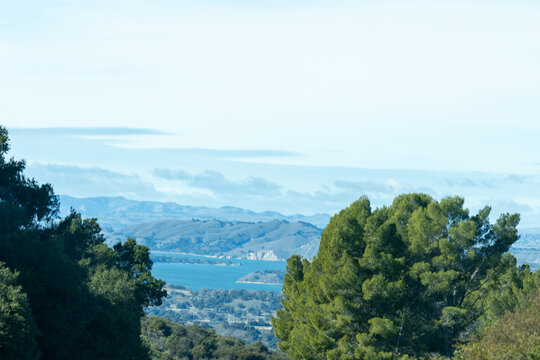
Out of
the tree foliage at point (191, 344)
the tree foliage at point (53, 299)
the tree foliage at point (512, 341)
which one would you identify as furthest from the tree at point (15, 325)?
the tree foliage at point (191, 344)

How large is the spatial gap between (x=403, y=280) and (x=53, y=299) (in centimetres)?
1514

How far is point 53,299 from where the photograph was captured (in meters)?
25.5

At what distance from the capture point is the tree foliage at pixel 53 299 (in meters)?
21.5

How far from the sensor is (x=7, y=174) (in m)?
39.8

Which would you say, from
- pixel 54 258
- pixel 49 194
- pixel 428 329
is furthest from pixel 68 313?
pixel 49 194

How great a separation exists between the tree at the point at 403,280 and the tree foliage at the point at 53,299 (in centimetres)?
958

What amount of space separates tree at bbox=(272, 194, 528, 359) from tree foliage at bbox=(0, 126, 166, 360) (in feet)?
31.4

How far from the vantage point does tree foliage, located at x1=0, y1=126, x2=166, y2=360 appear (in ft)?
70.6

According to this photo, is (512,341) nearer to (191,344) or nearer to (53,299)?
(53,299)

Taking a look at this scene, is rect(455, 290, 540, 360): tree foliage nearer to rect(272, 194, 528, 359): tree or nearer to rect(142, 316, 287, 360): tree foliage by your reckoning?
rect(272, 194, 528, 359): tree

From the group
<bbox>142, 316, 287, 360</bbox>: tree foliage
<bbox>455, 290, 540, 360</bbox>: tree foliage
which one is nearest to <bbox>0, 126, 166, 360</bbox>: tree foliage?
<bbox>142, 316, 287, 360</bbox>: tree foliage

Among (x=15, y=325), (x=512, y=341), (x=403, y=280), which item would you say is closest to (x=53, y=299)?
(x=15, y=325)

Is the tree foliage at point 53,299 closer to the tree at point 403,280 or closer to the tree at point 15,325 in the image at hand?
the tree at point 15,325

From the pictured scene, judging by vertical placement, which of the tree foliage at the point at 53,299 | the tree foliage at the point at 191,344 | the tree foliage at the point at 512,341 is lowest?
the tree foliage at the point at 191,344
